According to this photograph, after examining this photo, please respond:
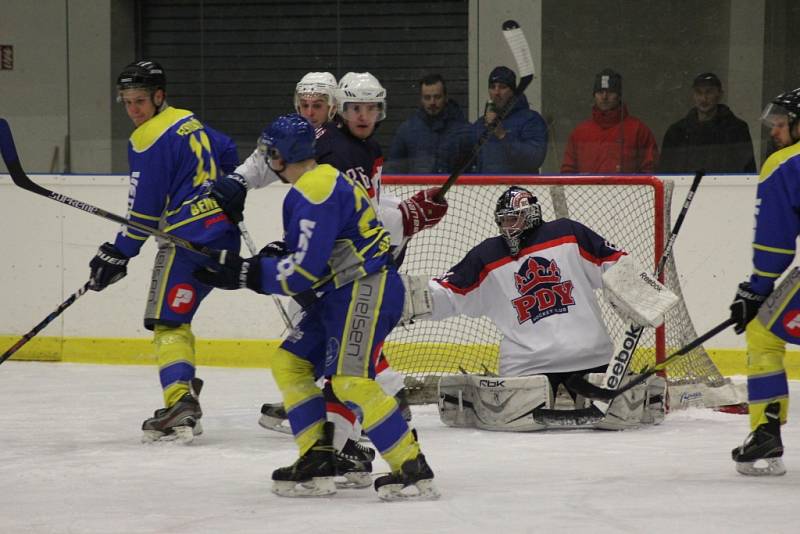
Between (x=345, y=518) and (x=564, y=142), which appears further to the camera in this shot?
(x=564, y=142)

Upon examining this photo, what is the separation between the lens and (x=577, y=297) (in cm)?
498

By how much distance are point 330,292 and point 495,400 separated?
56.7 inches

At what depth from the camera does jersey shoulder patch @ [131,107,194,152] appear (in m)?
4.53

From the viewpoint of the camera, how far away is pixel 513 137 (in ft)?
20.9

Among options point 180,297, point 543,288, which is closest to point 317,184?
point 180,297

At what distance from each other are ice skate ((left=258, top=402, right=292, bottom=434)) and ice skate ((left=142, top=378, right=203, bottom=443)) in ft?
1.28

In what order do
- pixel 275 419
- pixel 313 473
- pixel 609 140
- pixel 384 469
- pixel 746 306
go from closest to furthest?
pixel 313 473, pixel 746 306, pixel 384 469, pixel 275 419, pixel 609 140

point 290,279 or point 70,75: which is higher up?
point 70,75

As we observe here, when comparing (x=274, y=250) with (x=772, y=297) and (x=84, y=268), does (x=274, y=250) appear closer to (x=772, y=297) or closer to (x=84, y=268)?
(x=772, y=297)

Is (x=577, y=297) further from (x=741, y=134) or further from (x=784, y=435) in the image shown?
(x=741, y=134)

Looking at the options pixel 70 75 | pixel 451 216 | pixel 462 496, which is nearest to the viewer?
pixel 462 496

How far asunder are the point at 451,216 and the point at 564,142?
67 cm

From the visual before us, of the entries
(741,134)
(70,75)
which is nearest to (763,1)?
(741,134)

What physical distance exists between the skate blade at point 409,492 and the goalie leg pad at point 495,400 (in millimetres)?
1272
